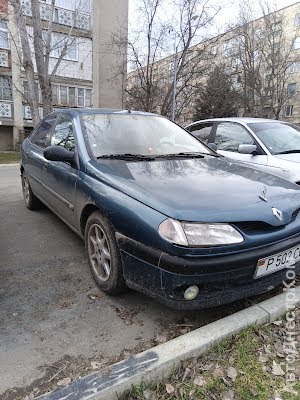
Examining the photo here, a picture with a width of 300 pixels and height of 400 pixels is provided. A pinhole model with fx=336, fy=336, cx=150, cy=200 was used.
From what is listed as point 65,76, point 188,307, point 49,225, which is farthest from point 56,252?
point 65,76

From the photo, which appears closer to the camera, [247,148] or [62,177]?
[62,177]

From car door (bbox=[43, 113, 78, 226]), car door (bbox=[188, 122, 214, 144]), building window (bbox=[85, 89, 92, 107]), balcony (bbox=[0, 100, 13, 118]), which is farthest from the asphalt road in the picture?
building window (bbox=[85, 89, 92, 107])

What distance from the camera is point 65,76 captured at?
22297 mm

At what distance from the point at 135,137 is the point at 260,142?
2.34 m

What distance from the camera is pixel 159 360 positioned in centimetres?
194

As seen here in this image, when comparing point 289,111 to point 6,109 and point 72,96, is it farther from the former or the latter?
point 6,109

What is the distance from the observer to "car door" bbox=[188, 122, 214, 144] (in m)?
6.04

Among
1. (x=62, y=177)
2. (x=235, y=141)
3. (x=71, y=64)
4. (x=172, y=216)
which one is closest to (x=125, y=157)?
(x=62, y=177)

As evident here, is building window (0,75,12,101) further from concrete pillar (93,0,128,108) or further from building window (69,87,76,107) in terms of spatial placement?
concrete pillar (93,0,128,108)

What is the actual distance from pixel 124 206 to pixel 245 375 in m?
1.29

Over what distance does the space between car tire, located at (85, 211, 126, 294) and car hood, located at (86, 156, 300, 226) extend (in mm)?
353

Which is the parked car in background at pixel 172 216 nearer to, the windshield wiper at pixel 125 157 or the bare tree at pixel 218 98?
the windshield wiper at pixel 125 157

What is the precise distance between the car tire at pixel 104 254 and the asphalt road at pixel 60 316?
6.0 inches

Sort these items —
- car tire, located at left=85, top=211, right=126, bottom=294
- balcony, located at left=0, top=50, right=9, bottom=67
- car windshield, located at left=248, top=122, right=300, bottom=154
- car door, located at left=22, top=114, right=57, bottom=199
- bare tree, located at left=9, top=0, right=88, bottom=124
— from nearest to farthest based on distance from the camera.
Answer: car tire, located at left=85, top=211, right=126, bottom=294
car door, located at left=22, top=114, right=57, bottom=199
car windshield, located at left=248, top=122, right=300, bottom=154
bare tree, located at left=9, top=0, right=88, bottom=124
balcony, located at left=0, top=50, right=9, bottom=67
